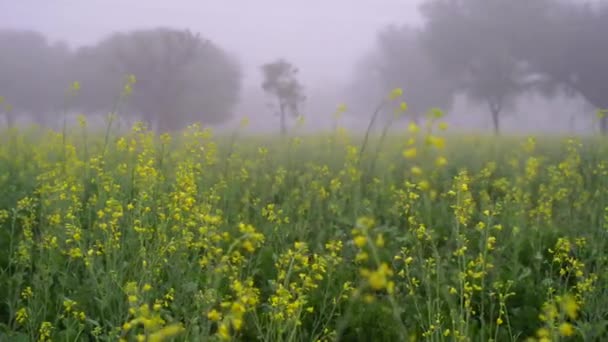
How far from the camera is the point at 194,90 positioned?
39750 millimetres

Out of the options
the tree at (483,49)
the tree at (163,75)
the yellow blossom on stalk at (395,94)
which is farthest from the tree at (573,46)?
the yellow blossom on stalk at (395,94)

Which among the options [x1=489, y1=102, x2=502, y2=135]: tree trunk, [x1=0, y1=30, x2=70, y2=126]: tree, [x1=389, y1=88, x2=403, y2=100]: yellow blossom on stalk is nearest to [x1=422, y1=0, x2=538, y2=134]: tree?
[x1=489, y1=102, x2=502, y2=135]: tree trunk

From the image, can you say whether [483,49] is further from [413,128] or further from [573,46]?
[413,128]

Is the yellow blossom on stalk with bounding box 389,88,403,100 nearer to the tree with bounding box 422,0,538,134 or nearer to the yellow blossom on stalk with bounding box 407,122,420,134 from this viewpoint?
the yellow blossom on stalk with bounding box 407,122,420,134

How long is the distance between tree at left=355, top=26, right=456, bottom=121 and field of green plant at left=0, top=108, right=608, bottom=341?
122 ft

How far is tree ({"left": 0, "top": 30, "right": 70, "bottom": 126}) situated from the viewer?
129 ft

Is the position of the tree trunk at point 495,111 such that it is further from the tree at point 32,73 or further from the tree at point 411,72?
the tree at point 32,73

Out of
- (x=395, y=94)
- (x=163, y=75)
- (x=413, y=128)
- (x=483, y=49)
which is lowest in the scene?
(x=413, y=128)

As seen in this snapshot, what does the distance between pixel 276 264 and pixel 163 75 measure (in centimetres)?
3453

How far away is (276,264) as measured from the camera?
2.52 m

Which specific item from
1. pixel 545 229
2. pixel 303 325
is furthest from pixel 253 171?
pixel 303 325

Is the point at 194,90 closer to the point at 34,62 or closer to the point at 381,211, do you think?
the point at 34,62

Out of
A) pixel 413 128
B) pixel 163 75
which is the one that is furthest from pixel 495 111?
pixel 413 128

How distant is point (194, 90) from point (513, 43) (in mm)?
19592
